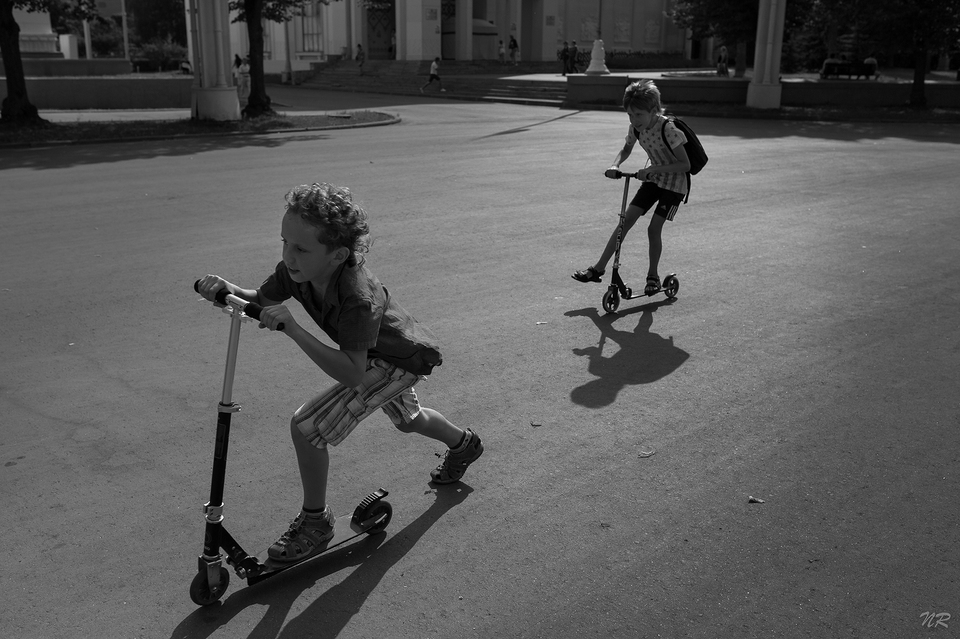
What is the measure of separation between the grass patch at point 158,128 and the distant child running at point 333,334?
60.2 ft

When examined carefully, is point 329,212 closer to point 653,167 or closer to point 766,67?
point 653,167

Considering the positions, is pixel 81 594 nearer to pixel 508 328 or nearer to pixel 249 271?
pixel 508 328

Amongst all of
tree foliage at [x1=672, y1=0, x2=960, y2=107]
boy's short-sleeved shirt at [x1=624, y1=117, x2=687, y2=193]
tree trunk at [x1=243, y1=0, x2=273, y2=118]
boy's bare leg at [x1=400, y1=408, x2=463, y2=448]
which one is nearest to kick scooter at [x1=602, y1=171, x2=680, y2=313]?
boy's short-sleeved shirt at [x1=624, y1=117, x2=687, y2=193]

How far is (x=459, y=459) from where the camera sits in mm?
4367

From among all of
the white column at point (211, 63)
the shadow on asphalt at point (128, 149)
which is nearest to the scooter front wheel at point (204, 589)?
the shadow on asphalt at point (128, 149)

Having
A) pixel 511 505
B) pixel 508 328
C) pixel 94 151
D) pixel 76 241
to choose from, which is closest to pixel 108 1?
pixel 94 151

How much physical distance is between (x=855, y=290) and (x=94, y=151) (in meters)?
15.2

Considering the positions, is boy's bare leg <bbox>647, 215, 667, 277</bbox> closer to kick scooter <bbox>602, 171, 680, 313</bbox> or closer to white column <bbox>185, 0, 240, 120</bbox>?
kick scooter <bbox>602, 171, 680, 313</bbox>

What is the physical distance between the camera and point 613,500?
4.30 meters

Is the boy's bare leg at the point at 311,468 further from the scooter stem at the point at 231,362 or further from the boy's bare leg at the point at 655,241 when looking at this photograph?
the boy's bare leg at the point at 655,241

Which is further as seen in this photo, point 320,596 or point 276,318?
point 320,596

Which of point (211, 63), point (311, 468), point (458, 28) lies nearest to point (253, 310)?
point (311, 468)

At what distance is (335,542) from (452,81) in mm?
44574

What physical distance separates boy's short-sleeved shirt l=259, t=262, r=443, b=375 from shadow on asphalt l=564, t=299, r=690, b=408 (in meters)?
2.05
